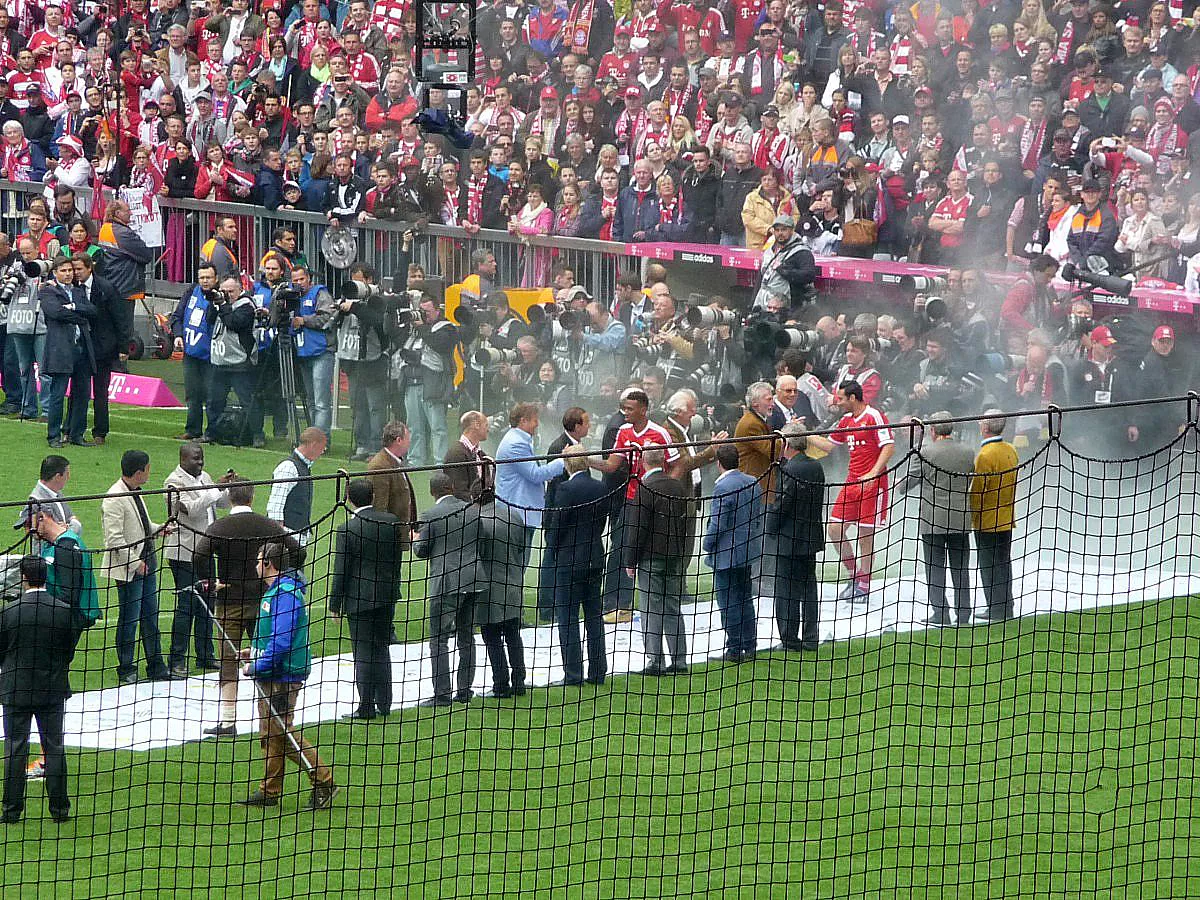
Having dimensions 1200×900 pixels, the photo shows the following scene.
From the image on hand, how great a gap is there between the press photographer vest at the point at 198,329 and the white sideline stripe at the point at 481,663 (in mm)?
5274

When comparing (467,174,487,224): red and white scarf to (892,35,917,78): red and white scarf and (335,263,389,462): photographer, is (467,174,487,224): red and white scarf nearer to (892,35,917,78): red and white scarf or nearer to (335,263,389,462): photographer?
(335,263,389,462): photographer

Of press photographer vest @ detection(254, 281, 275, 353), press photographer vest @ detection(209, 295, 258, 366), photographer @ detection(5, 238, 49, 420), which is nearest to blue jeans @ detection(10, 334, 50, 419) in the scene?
photographer @ detection(5, 238, 49, 420)

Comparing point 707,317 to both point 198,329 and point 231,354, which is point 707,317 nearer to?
point 231,354

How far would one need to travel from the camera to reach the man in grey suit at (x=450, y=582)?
33.2 feet

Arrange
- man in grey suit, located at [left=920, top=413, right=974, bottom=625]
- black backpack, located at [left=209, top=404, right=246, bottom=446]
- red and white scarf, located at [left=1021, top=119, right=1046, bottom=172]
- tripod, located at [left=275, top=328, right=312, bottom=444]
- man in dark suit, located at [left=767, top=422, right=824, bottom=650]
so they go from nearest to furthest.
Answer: man in dark suit, located at [left=767, top=422, right=824, bottom=650] → man in grey suit, located at [left=920, top=413, right=974, bottom=625] → red and white scarf, located at [left=1021, top=119, right=1046, bottom=172] → tripod, located at [left=275, top=328, right=312, bottom=444] → black backpack, located at [left=209, top=404, right=246, bottom=446]

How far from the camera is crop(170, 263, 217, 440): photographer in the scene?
52.6ft

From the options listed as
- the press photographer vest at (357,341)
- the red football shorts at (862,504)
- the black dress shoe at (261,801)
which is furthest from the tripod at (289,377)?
the black dress shoe at (261,801)

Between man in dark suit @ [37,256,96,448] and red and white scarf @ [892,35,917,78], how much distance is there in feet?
23.3

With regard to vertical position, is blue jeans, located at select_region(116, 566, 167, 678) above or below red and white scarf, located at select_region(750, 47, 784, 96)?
below

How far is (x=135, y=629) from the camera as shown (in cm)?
1063

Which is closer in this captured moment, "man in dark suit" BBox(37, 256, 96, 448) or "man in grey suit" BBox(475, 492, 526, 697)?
Result: "man in grey suit" BBox(475, 492, 526, 697)

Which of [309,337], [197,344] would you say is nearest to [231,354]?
[197,344]

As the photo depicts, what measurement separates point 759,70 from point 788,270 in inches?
140

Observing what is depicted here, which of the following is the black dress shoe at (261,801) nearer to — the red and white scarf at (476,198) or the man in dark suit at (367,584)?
the man in dark suit at (367,584)
